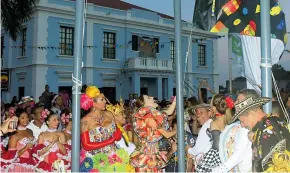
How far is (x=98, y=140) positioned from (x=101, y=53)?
18624 millimetres

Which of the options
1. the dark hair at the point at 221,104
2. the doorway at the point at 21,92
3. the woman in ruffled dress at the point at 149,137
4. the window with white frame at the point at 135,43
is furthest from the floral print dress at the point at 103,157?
the window with white frame at the point at 135,43

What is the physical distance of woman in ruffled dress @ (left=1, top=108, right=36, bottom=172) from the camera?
18.0 ft

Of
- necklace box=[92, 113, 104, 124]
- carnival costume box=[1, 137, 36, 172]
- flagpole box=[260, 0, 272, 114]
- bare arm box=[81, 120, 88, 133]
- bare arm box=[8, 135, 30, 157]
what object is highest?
flagpole box=[260, 0, 272, 114]

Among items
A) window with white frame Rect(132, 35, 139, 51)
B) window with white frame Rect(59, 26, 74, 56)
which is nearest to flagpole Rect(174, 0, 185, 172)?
window with white frame Rect(59, 26, 74, 56)

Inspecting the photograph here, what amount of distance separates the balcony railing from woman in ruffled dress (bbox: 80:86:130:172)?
60.9ft

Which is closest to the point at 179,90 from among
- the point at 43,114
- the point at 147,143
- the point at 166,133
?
the point at 166,133

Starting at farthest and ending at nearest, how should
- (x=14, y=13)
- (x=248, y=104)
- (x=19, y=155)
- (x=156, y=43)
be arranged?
(x=156, y=43) < (x=14, y=13) < (x=19, y=155) < (x=248, y=104)

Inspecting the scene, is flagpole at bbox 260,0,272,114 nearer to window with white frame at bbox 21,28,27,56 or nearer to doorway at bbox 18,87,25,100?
window with white frame at bbox 21,28,27,56

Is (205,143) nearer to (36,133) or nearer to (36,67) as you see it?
(36,133)

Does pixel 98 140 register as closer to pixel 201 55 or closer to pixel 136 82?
pixel 136 82

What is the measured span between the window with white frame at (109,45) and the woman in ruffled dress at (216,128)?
19.3 m

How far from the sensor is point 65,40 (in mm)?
22094

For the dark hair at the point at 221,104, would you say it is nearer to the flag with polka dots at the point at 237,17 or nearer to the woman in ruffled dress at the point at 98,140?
the flag with polka dots at the point at 237,17

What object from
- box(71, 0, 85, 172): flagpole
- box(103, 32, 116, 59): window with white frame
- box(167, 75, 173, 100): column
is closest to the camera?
box(71, 0, 85, 172): flagpole
